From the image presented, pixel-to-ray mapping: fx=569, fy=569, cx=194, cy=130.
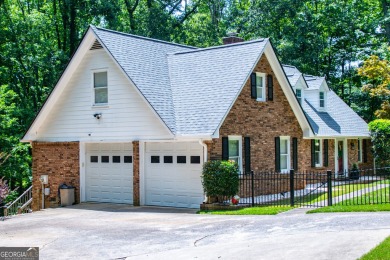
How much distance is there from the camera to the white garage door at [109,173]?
2314 cm

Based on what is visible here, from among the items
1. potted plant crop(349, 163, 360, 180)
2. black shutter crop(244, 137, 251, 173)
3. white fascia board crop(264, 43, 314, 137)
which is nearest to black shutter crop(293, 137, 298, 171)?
white fascia board crop(264, 43, 314, 137)

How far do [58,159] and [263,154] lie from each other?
349 inches

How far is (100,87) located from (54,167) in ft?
14.3

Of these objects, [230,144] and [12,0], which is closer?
[230,144]

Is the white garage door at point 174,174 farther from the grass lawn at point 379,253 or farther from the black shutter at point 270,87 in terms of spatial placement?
the grass lawn at point 379,253

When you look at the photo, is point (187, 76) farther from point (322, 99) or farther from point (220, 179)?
point (322, 99)

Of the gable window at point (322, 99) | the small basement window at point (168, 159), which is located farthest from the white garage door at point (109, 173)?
the gable window at point (322, 99)

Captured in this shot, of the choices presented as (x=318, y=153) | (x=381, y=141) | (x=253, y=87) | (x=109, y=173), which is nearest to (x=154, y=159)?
(x=109, y=173)

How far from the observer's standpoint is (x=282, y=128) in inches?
995

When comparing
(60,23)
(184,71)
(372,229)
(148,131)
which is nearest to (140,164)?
(148,131)

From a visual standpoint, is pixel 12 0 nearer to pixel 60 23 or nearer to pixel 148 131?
pixel 60 23

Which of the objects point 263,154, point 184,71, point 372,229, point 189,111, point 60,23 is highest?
point 60,23

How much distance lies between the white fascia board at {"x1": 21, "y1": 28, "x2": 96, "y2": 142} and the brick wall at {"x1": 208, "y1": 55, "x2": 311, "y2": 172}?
6513mm

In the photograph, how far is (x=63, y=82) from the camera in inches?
934
